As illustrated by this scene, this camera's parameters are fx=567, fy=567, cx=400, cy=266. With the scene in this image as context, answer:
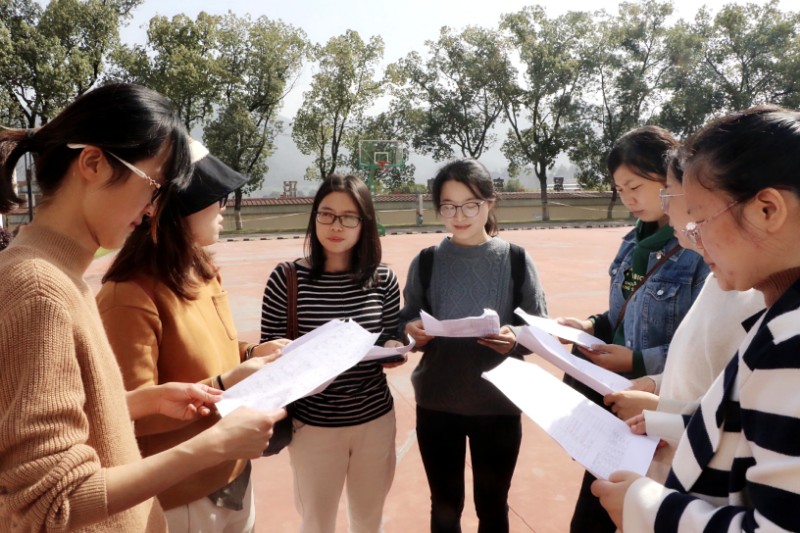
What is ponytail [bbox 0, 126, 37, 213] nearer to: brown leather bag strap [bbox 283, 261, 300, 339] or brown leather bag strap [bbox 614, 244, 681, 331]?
brown leather bag strap [bbox 283, 261, 300, 339]

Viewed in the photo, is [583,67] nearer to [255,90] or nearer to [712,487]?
[255,90]

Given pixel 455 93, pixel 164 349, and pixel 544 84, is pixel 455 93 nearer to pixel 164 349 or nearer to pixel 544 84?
pixel 544 84

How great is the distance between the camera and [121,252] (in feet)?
5.21

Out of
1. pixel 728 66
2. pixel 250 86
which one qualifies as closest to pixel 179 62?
pixel 250 86

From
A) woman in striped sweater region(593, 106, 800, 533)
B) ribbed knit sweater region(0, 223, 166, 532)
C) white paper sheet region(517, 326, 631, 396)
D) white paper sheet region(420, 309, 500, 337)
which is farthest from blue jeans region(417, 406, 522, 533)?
ribbed knit sweater region(0, 223, 166, 532)

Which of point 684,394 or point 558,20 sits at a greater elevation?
point 558,20

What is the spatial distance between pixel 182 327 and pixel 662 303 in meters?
1.47

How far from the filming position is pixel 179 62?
71.6ft

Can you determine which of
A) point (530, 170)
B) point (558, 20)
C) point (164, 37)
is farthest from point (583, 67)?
point (164, 37)

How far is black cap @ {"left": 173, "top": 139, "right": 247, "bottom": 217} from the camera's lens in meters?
1.64

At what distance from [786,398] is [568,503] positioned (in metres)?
2.19

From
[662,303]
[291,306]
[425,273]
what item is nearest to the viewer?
[662,303]

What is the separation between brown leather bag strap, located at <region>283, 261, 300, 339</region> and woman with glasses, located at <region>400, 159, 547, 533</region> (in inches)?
16.8

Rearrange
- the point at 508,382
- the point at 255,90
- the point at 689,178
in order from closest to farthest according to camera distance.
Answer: the point at 689,178 → the point at 508,382 → the point at 255,90
